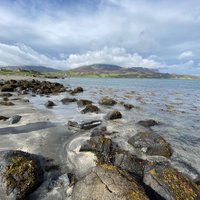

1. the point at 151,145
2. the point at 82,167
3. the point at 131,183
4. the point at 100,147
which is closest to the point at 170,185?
the point at 131,183

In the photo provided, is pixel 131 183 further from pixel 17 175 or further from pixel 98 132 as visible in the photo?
pixel 98 132

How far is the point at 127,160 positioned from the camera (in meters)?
9.97

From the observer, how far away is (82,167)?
32.5 ft

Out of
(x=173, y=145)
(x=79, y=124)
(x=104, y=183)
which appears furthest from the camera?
(x=79, y=124)

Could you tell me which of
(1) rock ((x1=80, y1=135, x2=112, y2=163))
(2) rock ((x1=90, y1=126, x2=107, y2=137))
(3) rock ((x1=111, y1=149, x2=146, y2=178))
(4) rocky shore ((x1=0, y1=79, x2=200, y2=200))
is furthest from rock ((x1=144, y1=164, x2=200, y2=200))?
(2) rock ((x1=90, y1=126, x2=107, y2=137))

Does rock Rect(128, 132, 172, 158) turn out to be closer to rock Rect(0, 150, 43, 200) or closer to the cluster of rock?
the cluster of rock

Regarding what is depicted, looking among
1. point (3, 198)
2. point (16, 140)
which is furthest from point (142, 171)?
point (16, 140)

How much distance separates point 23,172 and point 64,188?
158 cm

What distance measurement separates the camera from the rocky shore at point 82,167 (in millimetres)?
7004

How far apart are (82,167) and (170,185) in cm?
399

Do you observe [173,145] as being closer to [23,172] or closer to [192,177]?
[192,177]

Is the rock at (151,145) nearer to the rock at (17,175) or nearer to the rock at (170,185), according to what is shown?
the rock at (170,185)

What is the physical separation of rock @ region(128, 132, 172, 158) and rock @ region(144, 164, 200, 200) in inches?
143

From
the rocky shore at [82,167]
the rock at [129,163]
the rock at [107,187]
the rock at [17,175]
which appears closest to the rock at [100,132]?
the rocky shore at [82,167]
